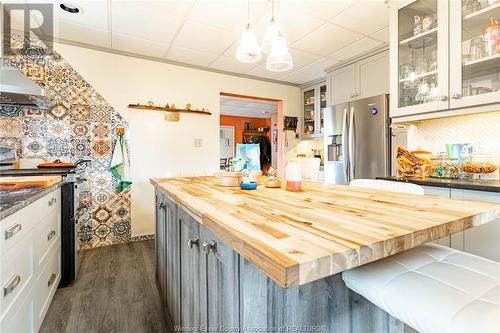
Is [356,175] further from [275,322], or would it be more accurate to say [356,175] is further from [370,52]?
[275,322]

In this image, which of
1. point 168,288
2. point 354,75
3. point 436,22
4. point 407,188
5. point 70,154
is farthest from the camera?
point 354,75

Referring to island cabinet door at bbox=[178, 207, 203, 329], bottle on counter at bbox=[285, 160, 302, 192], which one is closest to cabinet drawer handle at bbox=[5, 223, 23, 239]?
island cabinet door at bbox=[178, 207, 203, 329]

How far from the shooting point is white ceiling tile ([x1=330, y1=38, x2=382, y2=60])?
2.84 m

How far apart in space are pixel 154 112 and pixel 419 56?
9.79 ft

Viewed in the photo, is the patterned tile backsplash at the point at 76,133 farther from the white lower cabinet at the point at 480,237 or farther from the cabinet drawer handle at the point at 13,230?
the white lower cabinet at the point at 480,237

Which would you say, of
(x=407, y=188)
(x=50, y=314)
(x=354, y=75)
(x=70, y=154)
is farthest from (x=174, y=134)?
(x=407, y=188)

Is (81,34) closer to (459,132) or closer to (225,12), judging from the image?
(225,12)

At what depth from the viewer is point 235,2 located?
2.08 metres

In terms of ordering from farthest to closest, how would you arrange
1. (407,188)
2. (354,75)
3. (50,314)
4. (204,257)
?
(354,75), (50,314), (407,188), (204,257)

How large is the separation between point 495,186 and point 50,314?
9.72 ft

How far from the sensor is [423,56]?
83.4 inches

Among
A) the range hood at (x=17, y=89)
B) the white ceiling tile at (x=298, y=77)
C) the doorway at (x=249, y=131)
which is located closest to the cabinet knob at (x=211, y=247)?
the range hood at (x=17, y=89)

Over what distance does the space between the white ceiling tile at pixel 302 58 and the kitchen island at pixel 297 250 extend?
2624mm

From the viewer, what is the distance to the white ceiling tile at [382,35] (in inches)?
103
